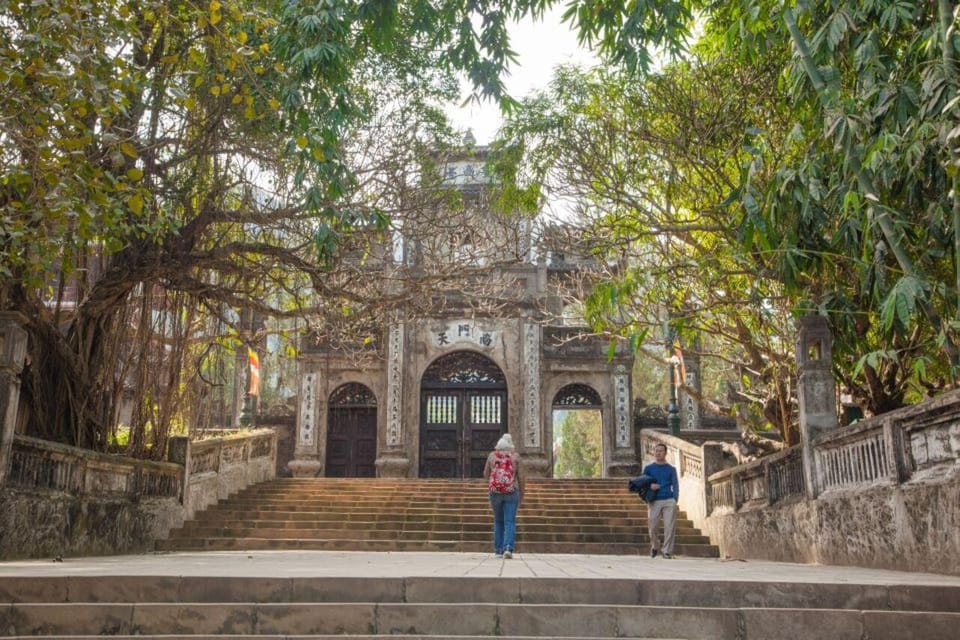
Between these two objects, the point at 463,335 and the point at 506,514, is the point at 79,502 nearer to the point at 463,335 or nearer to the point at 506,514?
the point at 506,514

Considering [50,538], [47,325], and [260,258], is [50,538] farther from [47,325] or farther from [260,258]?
[260,258]

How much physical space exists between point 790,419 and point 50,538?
9363 mm

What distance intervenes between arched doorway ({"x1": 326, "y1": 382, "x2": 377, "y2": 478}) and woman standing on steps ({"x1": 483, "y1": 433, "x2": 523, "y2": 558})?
1178 centimetres

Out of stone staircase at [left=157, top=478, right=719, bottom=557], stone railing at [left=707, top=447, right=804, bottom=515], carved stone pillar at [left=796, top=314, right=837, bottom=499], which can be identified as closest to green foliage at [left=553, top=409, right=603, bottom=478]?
stone staircase at [left=157, top=478, right=719, bottom=557]

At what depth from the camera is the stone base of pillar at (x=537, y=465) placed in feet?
66.1

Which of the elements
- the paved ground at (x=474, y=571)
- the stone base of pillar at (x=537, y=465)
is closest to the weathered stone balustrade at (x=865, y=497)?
the paved ground at (x=474, y=571)

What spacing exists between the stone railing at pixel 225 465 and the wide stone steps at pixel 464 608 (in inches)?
330

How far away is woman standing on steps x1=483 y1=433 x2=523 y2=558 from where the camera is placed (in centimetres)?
931

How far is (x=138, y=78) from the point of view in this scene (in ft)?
23.1

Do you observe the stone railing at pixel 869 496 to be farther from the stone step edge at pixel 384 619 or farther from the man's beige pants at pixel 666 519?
the stone step edge at pixel 384 619

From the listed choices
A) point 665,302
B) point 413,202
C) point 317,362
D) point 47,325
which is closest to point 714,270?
point 665,302

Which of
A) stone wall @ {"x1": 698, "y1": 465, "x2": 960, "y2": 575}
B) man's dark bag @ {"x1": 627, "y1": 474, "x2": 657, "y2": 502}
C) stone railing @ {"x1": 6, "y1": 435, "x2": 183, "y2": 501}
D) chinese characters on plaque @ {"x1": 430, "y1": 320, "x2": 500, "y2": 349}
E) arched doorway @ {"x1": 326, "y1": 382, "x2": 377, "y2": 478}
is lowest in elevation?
stone wall @ {"x1": 698, "y1": 465, "x2": 960, "y2": 575}

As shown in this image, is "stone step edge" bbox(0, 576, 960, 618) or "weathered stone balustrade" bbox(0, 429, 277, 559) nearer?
"stone step edge" bbox(0, 576, 960, 618)

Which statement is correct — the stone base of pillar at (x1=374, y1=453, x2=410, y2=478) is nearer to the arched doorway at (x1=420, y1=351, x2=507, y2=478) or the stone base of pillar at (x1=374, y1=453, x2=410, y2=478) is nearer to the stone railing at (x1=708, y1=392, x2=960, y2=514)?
the arched doorway at (x1=420, y1=351, x2=507, y2=478)
